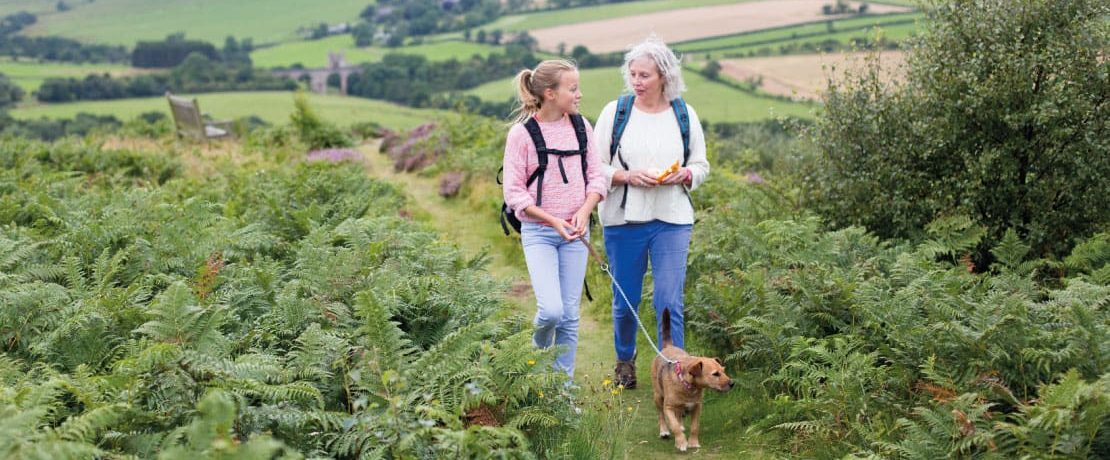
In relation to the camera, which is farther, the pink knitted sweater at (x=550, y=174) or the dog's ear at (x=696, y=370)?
the pink knitted sweater at (x=550, y=174)

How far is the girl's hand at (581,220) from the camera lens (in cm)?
661

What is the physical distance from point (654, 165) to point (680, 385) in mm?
1670

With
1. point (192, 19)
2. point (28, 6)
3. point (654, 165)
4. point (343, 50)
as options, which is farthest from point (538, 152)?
point (28, 6)

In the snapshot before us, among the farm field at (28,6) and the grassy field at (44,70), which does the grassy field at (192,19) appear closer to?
the farm field at (28,6)

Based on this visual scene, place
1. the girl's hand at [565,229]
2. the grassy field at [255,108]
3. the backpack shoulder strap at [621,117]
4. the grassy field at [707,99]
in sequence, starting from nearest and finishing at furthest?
the girl's hand at [565,229]
the backpack shoulder strap at [621,117]
the grassy field at [707,99]
the grassy field at [255,108]

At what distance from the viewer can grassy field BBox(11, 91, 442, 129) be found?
4012 centimetres

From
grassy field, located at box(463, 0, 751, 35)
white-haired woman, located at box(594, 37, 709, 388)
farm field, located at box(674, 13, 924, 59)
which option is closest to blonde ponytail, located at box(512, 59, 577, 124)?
white-haired woman, located at box(594, 37, 709, 388)

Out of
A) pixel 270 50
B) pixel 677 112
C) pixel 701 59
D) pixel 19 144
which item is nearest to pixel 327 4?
pixel 270 50

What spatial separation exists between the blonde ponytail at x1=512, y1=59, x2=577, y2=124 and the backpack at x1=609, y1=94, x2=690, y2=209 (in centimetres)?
59

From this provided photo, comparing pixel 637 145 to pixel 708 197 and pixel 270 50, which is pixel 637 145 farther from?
pixel 270 50

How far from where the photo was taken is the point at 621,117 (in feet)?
23.7

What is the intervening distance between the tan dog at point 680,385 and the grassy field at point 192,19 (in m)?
70.5

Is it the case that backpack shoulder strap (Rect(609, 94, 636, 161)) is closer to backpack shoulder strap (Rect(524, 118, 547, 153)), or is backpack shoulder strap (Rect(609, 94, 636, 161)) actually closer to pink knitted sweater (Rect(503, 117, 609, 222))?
pink knitted sweater (Rect(503, 117, 609, 222))

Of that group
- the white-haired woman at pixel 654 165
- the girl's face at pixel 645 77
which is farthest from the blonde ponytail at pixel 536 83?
the white-haired woman at pixel 654 165
